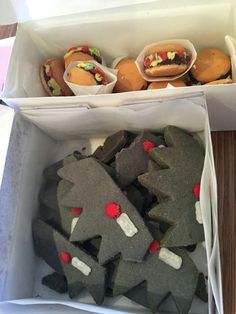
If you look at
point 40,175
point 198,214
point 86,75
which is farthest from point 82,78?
point 198,214

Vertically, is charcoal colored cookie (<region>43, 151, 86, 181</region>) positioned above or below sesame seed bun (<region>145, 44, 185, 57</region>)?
below

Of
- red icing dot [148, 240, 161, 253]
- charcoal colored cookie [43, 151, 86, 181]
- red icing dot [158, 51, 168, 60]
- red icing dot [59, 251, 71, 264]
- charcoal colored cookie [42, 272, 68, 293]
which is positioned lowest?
charcoal colored cookie [42, 272, 68, 293]

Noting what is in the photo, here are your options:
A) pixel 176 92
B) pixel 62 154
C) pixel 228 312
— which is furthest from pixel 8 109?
pixel 228 312

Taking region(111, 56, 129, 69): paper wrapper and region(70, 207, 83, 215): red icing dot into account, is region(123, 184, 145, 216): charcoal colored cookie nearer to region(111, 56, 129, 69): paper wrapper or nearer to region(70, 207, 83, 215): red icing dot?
region(70, 207, 83, 215): red icing dot

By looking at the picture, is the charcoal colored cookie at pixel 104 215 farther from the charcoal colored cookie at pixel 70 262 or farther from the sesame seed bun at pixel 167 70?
the sesame seed bun at pixel 167 70

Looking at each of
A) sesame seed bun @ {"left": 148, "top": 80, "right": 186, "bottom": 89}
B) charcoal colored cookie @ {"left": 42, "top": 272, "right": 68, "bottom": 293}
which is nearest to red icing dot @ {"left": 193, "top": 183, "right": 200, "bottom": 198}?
sesame seed bun @ {"left": 148, "top": 80, "right": 186, "bottom": 89}

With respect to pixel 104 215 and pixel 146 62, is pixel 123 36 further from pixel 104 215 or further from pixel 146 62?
→ pixel 104 215
